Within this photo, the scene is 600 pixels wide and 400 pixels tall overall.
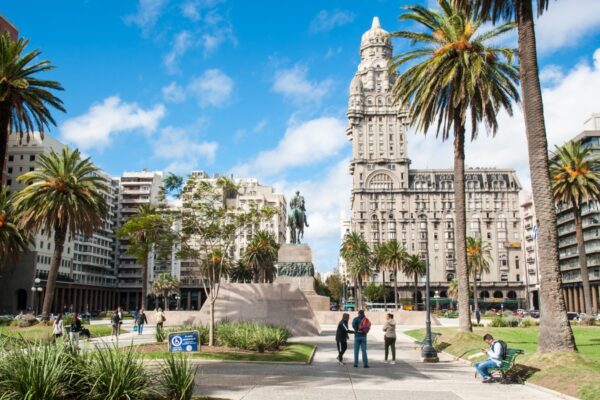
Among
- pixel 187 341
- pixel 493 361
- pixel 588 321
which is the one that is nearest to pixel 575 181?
pixel 588 321

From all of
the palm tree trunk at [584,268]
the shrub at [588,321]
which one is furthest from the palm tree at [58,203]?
the shrub at [588,321]

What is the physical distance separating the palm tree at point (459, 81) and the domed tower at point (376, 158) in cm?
11101

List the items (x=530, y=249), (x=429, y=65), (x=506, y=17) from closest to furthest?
1. (x=506, y=17)
2. (x=429, y=65)
3. (x=530, y=249)

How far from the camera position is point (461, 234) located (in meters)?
29.2

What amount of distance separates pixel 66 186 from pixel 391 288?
331ft

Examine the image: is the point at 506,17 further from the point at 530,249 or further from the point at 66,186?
the point at 530,249

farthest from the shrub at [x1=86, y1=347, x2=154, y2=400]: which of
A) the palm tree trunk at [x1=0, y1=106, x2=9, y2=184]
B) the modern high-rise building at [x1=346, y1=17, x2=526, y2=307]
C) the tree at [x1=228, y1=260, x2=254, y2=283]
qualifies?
the modern high-rise building at [x1=346, y1=17, x2=526, y2=307]

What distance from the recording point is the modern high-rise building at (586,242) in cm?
9600

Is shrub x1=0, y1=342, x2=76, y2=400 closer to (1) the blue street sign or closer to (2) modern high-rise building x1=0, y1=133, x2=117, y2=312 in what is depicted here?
(1) the blue street sign

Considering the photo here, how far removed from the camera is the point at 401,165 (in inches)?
5650

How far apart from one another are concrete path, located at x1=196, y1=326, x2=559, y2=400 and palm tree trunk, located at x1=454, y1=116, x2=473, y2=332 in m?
7.45

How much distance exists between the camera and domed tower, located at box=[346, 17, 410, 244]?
464 feet

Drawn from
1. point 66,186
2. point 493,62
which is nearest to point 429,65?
point 493,62

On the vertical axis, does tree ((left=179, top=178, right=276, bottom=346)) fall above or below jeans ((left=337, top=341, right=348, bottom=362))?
above
